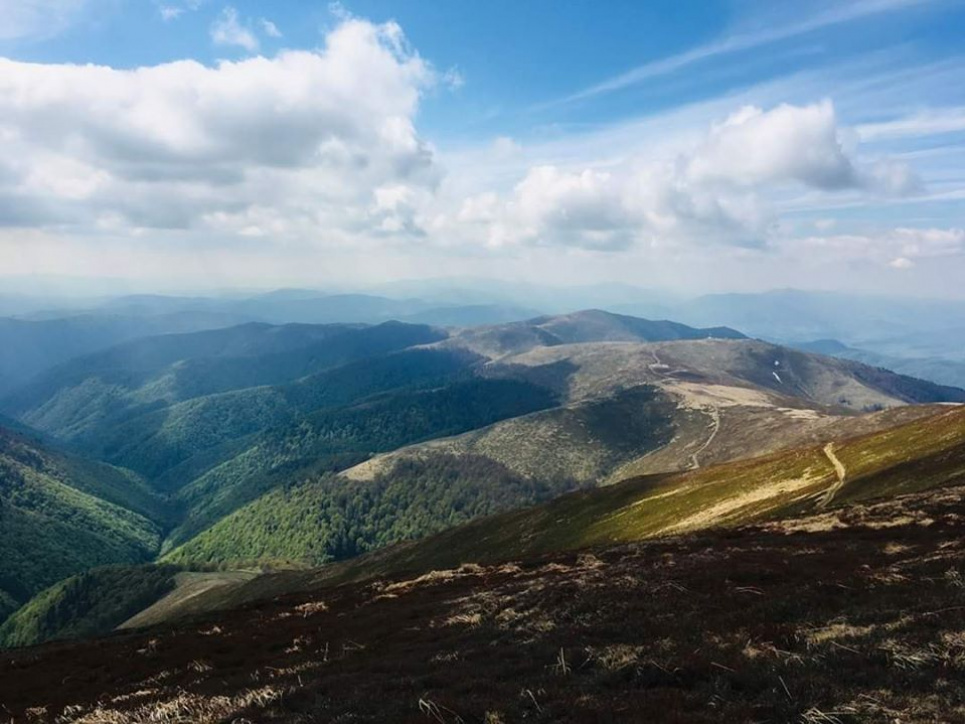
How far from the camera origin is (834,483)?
7825 centimetres

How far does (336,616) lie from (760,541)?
32.2 metres

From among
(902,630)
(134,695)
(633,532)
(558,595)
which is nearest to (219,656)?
(134,695)

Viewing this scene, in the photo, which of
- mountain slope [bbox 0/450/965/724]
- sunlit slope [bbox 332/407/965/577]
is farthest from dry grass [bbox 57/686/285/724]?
sunlit slope [bbox 332/407/965/577]

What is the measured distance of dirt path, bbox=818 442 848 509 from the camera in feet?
228

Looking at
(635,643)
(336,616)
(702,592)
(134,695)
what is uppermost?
(635,643)

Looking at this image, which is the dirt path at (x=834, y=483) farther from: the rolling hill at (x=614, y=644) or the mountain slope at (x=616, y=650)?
the mountain slope at (x=616, y=650)

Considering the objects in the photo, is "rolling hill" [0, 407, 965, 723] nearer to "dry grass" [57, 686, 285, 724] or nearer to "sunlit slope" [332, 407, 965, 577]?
"dry grass" [57, 686, 285, 724]

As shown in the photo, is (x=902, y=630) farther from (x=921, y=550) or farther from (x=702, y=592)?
(x=921, y=550)

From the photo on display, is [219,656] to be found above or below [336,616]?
above

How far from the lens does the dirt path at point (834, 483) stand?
69387mm

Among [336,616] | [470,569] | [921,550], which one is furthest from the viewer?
[470,569]

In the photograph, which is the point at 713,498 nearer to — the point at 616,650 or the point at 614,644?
the point at 614,644

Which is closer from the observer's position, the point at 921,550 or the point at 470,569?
the point at 921,550

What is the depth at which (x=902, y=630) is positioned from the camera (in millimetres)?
17781
